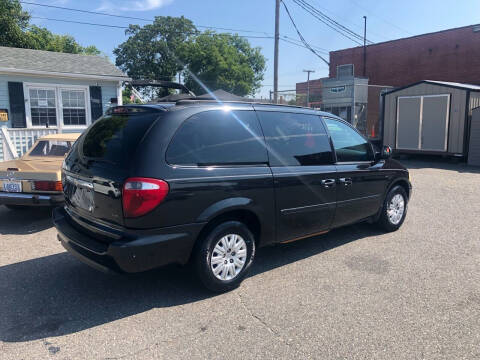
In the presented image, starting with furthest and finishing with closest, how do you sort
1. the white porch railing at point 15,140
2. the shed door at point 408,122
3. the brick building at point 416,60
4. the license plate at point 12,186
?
the brick building at point 416,60 → the shed door at point 408,122 → the white porch railing at point 15,140 → the license plate at point 12,186

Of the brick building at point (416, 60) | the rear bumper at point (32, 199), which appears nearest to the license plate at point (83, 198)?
the rear bumper at point (32, 199)

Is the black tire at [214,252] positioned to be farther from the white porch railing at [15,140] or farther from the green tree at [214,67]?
the green tree at [214,67]

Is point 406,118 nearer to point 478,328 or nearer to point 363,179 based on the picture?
point 363,179

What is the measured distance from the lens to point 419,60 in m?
27.1

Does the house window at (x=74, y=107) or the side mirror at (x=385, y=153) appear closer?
the side mirror at (x=385, y=153)

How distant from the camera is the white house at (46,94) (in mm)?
11906

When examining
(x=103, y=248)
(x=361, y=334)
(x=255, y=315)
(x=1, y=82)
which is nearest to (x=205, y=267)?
(x=255, y=315)

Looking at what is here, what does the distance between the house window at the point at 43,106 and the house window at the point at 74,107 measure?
31 centimetres

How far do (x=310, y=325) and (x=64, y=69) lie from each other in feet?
40.8

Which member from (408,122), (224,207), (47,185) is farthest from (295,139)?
(408,122)

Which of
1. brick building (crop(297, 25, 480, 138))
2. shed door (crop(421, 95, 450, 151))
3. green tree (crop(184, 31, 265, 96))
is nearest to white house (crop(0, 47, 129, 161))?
shed door (crop(421, 95, 450, 151))

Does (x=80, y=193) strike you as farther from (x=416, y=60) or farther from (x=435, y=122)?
(x=416, y=60)

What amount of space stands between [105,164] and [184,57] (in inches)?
1961

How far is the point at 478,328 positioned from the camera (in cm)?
313
